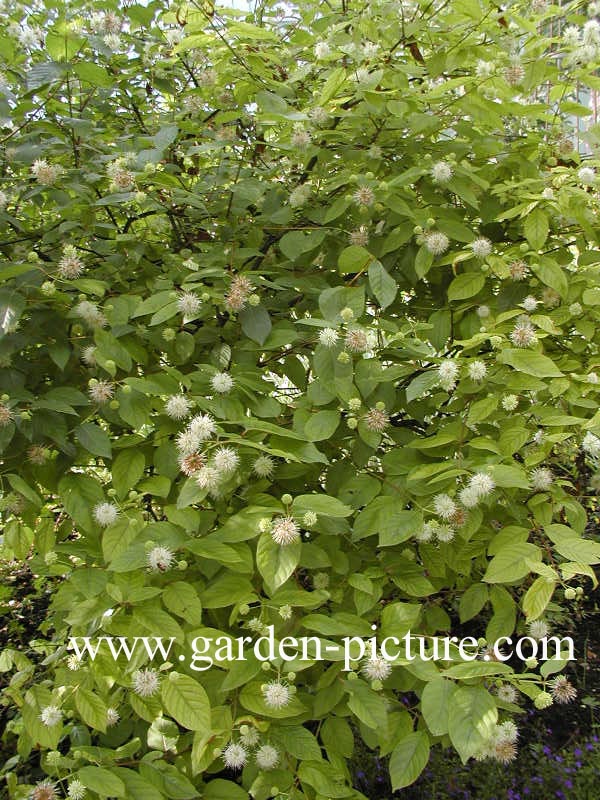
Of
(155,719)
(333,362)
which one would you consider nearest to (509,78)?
(333,362)

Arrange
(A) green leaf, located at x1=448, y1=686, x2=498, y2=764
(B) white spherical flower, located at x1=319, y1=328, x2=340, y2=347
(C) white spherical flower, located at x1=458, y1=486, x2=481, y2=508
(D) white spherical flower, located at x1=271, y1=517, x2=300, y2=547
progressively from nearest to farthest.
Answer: (A) green leaf, located at x1=448, y1=686, x2=498, y2=764 → (D) white spherical flower, located at x1=271, y1=517, x2=300, y2=547 → (C) white spherical flower, located at x1=458, y1=486, x2=481, y2=508 → (B) white spherical flower, located at x1=319, y1=328, x2=340, y2=347

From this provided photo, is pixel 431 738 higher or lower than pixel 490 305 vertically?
lower

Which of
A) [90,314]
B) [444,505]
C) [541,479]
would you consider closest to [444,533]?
[444,505]

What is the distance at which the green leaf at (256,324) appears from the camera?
1.47 meters

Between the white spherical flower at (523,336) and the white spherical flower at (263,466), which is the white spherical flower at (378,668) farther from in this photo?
the white spherical flower at (523,336)

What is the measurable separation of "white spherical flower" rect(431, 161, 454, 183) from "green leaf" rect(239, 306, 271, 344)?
48cm

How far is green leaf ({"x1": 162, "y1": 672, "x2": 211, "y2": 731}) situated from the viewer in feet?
3.52

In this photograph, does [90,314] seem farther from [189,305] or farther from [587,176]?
[587,176]

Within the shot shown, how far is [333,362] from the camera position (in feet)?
4.63

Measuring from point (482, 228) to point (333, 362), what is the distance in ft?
2.22

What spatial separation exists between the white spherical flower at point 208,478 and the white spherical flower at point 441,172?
2.71 ft

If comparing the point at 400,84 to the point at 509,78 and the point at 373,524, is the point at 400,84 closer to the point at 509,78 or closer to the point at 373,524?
the point at 509,78

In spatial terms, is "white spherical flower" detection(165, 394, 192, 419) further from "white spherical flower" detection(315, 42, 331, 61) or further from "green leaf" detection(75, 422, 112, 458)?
"white spherical flower" detection(315, 42, 331, 61)

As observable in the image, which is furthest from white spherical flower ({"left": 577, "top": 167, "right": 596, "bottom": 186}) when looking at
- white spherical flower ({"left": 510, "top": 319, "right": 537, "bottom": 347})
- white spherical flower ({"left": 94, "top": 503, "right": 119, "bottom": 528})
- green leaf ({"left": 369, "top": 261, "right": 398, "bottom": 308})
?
white spherical flower ({"left": 94, "top": 503, "right": 119, "bottom": 528})
